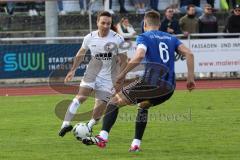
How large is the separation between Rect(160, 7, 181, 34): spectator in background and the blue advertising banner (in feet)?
8.95

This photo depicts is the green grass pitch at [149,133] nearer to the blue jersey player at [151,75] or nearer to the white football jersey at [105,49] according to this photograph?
the blue jersey player at [151,75]

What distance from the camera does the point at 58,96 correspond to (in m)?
20.5

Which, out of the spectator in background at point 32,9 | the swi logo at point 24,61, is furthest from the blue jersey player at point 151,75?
the spectator in background at point 32,9

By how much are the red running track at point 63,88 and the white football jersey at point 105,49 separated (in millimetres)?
7513

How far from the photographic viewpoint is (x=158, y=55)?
10.7 meters

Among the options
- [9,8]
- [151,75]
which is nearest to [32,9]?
[9,8]

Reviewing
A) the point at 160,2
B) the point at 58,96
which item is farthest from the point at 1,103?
the point at 160,2

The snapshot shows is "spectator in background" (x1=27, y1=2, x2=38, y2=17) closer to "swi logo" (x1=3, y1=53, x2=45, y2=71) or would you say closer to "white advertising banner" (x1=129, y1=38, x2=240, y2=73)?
"swi logo" (x1=3, y1=53, x2=45, y2=71)

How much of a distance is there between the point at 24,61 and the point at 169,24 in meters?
4.55

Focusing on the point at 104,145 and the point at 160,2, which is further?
the point at 160,2

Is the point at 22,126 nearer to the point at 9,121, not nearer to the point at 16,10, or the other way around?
the point at 9,121

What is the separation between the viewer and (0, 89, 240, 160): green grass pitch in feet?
35.2

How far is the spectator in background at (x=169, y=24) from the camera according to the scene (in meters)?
23.5

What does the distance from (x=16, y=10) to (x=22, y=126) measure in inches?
603
